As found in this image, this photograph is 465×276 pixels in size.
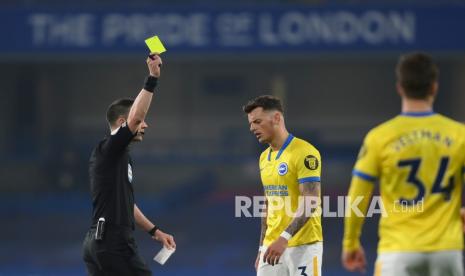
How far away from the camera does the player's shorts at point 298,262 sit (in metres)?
7.22

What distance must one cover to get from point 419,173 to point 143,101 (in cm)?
226

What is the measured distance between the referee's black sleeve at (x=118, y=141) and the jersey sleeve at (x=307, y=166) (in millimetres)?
1265

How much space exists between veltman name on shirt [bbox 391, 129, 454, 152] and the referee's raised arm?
2124 mm

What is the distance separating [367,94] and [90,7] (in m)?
12.1

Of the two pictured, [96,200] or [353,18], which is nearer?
[96,200]

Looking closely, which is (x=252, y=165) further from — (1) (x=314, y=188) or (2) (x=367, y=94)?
(1) (x=314, y=188)

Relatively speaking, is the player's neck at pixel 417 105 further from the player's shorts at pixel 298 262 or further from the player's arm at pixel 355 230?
the player's shorts at pixel 298 262

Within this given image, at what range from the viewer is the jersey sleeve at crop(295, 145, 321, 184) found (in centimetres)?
708

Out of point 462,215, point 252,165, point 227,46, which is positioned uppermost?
point 227,46

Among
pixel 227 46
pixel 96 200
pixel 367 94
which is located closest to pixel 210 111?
pixel 367 94

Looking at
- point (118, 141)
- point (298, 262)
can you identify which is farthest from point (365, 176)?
point (118, 141)

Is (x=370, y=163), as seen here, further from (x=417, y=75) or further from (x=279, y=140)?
(x=279, y=140)

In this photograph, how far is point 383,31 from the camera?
2203 centimetres

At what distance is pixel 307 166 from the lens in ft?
23.3
